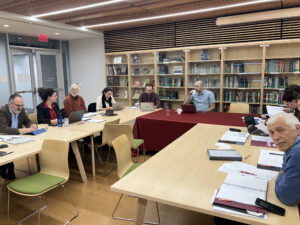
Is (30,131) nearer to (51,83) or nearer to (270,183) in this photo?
(270,183)

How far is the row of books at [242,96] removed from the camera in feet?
19.7

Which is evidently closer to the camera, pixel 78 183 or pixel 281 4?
pixel 78 183

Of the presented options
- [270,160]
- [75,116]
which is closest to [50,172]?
[75,116]

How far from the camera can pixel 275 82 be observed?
18.8 feet

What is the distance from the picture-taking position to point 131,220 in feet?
8.65

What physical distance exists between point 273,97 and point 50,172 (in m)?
5.32

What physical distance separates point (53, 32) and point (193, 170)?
6.62 m

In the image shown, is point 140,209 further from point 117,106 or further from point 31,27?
point 31,27

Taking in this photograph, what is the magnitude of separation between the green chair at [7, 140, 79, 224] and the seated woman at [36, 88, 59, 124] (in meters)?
1.31

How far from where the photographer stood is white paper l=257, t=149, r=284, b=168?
2.04m

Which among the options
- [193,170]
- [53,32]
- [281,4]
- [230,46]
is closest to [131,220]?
[193,170]

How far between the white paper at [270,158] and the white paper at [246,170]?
14cm

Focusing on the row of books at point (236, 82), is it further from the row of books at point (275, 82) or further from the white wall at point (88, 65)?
the white wall at point (88, 65)

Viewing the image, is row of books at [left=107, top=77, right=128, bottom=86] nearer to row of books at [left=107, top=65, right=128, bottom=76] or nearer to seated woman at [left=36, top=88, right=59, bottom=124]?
row of books at [left=107, top=65, right=128, bottom=76]
